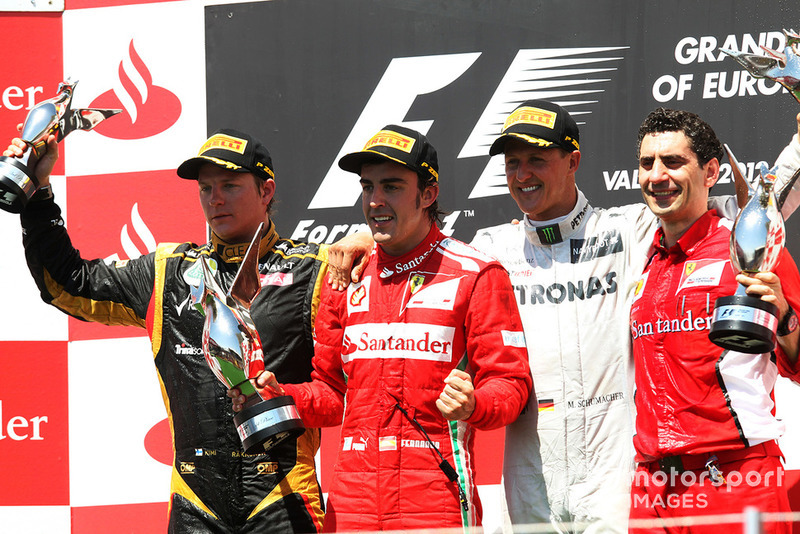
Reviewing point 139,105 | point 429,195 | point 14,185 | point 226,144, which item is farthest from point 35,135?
point 429,195

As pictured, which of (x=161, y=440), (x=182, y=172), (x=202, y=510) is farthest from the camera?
(x=161, y=440)

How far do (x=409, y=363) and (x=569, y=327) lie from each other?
1.63 feet

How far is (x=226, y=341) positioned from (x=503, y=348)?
2.28 feet

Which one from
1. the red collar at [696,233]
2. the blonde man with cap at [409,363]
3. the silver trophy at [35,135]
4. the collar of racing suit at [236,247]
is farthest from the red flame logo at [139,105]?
the red collar at [696,233]

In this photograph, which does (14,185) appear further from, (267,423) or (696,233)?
(696,233)

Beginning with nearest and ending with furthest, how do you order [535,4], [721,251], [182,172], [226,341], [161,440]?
[226,341] < [721,251] < [182,172] < [535,4] < [161,440]

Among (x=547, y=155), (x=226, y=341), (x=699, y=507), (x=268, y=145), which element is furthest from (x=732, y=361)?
(x=268, y=145)

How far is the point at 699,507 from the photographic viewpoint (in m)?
2.31

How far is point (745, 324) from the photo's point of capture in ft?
6.68

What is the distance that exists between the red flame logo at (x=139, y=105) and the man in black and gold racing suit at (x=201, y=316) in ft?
2.84

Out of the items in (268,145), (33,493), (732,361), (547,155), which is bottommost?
(33,493)

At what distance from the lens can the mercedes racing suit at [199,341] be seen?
2611 millimetres

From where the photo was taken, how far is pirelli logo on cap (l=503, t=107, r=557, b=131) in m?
2.65

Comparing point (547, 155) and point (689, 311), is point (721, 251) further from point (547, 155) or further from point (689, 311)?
point (547, 155)
